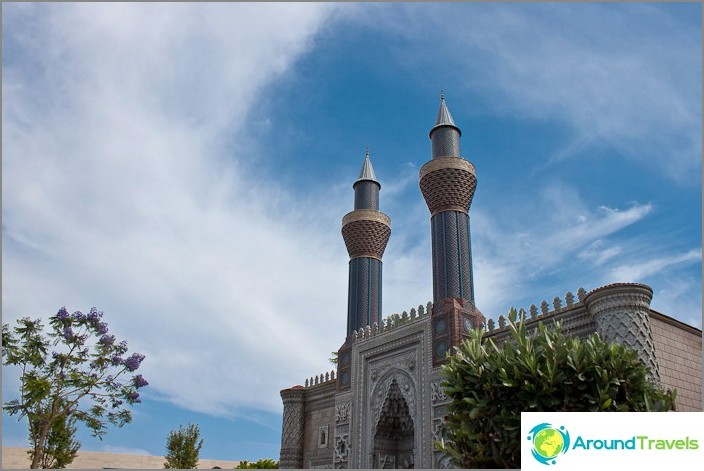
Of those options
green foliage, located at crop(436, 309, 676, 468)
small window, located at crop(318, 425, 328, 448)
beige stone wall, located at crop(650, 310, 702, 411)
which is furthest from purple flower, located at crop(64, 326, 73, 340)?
beige stone wall, located at crop(650, 310, 702, 411)

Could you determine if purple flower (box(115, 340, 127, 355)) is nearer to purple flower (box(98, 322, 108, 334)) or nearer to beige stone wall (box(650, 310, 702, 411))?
purple flower (box(98, 322, 108, 334))

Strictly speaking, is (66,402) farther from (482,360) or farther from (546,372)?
(546,372)

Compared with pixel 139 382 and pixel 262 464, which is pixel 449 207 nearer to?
pixel 139 382

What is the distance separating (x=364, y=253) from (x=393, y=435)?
886 cm

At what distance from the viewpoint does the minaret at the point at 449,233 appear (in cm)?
2156

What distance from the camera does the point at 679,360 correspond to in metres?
17.1

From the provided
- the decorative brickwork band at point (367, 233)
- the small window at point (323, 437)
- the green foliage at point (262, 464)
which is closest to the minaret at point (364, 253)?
the decorative brickwork band at point (367, 233)

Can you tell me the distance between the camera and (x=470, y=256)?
2386 centimetres

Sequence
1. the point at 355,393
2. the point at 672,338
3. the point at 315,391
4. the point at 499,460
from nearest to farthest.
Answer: the point at 499,460, the point at 672,338, the point at 355,393, the point at 315,391

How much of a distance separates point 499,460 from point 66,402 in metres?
15.9

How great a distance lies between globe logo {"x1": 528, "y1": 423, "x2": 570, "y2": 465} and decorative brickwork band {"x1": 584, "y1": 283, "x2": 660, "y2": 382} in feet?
23.4

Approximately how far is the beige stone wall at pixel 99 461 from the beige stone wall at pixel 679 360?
2738cm

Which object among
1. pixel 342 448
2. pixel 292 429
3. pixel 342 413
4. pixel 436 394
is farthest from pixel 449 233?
pixel 292 429

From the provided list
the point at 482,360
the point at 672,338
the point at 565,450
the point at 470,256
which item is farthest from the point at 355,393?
the point at 565,450
